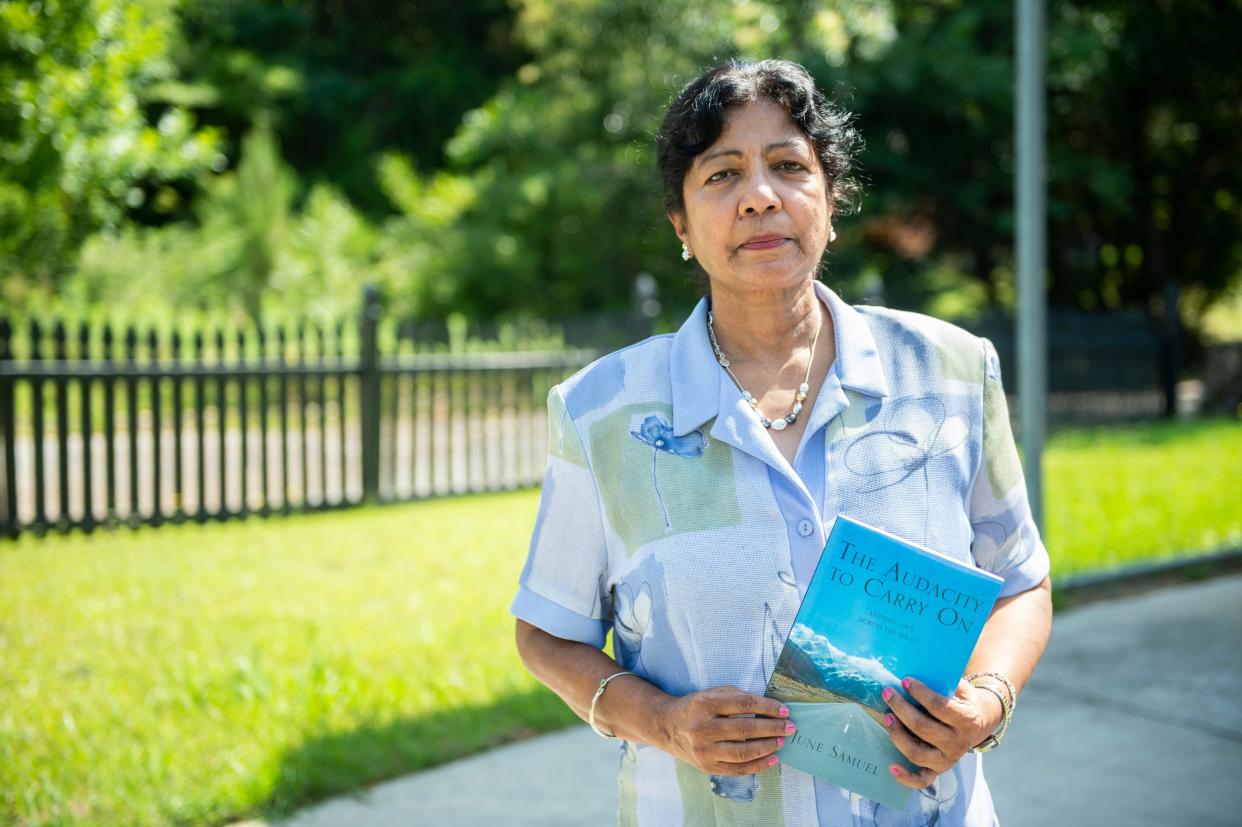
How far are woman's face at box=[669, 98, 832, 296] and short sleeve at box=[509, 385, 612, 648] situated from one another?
356mm

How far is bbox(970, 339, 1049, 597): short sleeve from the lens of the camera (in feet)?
5.73

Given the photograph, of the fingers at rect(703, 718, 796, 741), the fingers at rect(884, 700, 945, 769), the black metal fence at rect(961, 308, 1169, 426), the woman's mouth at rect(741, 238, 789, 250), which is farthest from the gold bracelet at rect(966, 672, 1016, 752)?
the black metal fence at rect(961, 308, 1169, 426)

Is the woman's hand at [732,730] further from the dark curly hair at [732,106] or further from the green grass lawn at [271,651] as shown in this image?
the green grass lawn at [271,651]

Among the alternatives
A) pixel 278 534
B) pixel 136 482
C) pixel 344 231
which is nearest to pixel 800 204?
pixel 278 534

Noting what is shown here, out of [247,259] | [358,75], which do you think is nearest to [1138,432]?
[247,259]

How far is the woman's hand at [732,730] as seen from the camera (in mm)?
1516

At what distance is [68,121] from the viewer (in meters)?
6.80

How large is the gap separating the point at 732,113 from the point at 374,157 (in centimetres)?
2531

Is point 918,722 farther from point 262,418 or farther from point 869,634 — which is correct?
point 262,418

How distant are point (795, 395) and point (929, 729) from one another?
1.82 feet

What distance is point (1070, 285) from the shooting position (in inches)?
783

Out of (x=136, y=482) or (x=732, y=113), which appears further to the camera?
(x=136, y=482)

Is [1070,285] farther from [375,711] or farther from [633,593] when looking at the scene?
[633,593]

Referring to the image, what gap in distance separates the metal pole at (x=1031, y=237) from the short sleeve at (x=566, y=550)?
4.15m
